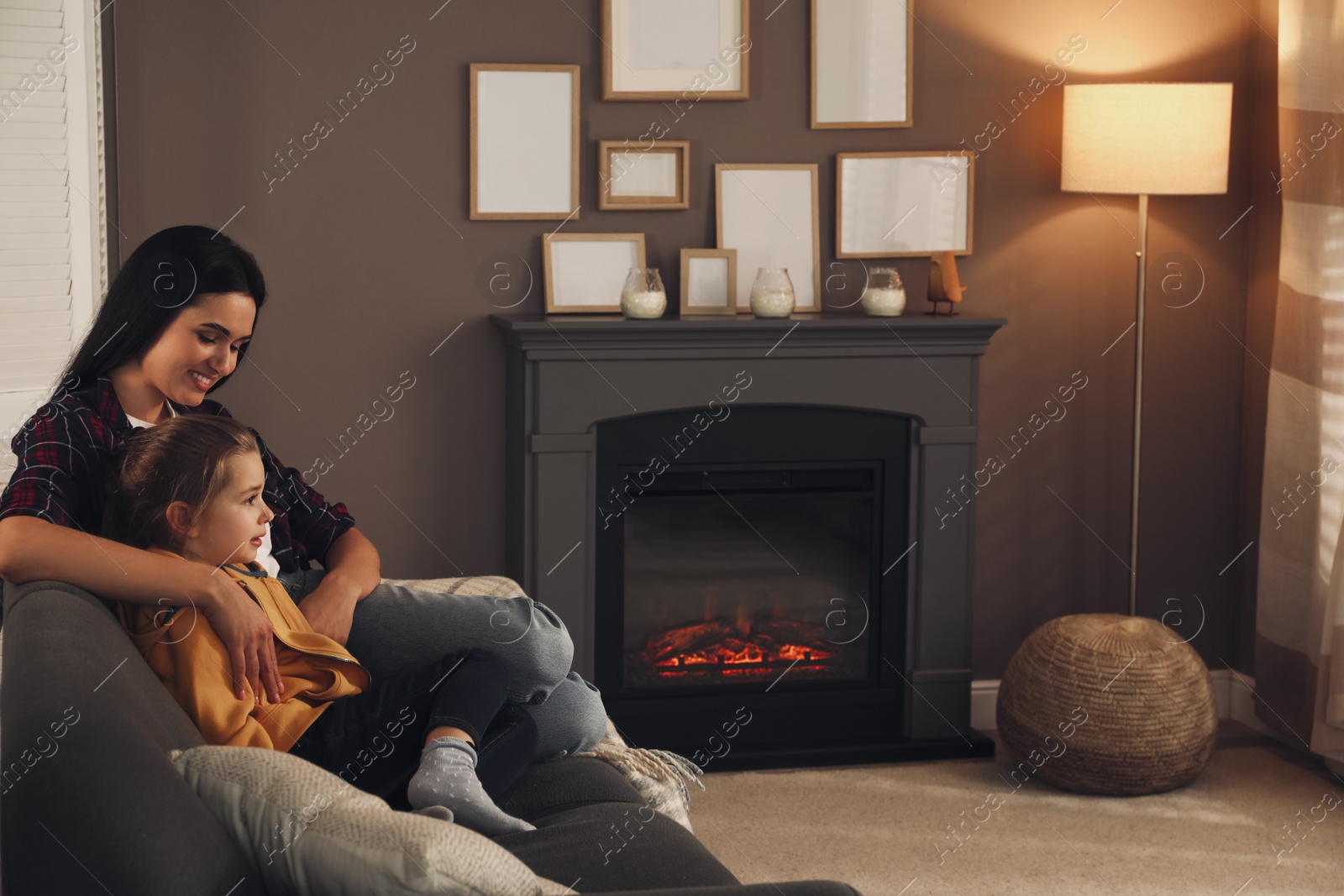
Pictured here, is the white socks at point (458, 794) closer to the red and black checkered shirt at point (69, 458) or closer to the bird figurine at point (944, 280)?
the red and black checkered shirt at point (69, 458)

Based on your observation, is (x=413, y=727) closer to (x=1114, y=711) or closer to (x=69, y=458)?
(x=69, y=458)

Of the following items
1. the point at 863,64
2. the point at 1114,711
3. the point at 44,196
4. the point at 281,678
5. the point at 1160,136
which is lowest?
the point at 1114,711

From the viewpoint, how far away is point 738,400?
9.96 ft

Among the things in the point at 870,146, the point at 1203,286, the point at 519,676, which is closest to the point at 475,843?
the point at 519,676

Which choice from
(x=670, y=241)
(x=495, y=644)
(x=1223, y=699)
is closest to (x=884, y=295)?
(x=670, y=241)

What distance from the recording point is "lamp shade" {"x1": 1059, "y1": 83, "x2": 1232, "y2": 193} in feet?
9.84

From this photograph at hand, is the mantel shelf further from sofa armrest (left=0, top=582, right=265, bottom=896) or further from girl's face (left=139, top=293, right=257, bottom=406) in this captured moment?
sofa armrest (left=0, top=582, right=265, bottom=896)

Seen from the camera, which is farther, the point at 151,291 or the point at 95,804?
the point at 151,291

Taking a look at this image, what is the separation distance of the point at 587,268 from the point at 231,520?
5.36 feet

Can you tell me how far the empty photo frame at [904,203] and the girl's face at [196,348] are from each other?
180 centimetres

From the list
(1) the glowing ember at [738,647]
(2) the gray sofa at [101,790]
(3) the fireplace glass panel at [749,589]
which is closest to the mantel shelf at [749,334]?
(3) the fireplace glass panel at [749,589]

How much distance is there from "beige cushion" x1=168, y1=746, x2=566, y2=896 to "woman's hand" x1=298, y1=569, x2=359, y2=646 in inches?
24.8

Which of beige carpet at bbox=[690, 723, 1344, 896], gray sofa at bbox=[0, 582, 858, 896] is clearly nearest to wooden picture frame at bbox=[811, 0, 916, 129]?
beige carpet at bbox=[690, 723, 1344, 896]

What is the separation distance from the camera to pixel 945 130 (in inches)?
Answer: 128
